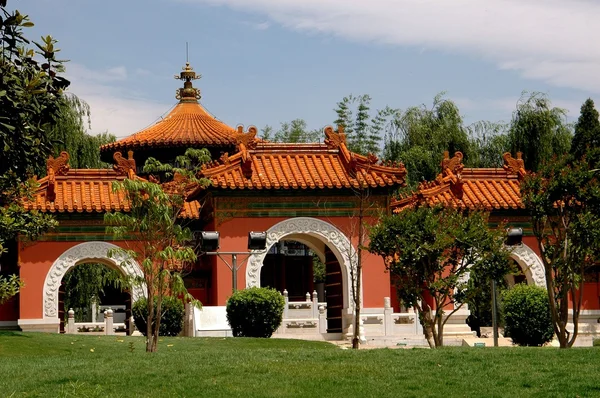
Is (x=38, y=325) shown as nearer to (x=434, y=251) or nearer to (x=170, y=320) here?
(x=170, y=320)

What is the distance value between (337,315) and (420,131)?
52.3ft

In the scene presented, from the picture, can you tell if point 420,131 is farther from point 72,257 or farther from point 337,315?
point 72,257

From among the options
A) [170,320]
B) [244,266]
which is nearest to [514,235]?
[244,266]

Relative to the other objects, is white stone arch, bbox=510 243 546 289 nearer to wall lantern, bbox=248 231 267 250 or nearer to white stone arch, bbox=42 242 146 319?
wall lantern, bbox=248 231 267 250

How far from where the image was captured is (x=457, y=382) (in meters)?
15.1

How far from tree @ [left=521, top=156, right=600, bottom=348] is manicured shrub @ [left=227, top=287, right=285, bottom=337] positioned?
22.2ft

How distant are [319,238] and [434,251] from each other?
23.3 ft

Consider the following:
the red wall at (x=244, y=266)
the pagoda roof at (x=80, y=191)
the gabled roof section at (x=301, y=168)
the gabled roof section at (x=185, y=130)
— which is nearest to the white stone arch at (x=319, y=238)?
the red wall at (x=244, y=266)

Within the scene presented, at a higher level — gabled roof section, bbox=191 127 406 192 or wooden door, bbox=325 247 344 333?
gabled roof section, bbox=191 127 406 192

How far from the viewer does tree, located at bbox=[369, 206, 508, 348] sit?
2231 cm

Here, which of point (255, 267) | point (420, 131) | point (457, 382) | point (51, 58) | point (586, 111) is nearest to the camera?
point (51, 58)

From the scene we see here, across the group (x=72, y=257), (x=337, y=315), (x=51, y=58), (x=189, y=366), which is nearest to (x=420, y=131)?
(x=337, y=315)

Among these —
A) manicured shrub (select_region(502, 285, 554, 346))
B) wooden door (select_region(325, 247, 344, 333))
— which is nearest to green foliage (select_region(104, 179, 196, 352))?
manicured shrub (select_region(502, 285, 554, 346))

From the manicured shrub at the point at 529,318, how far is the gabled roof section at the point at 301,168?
4.30 m
